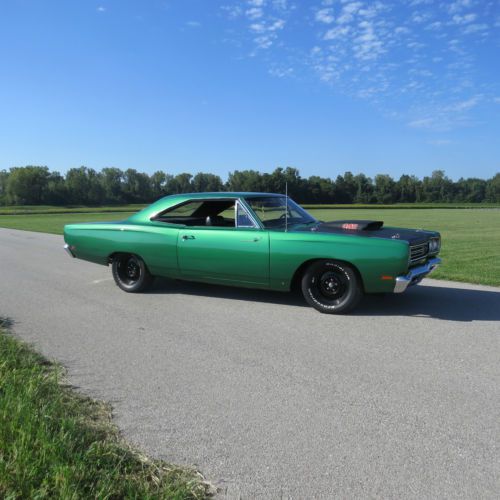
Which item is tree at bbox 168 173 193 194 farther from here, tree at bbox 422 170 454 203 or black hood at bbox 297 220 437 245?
black hood at bbox 297 220 437 245

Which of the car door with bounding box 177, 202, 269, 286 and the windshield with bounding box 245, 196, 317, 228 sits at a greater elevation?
the windshield with bounding box 245, 196, 317, 228

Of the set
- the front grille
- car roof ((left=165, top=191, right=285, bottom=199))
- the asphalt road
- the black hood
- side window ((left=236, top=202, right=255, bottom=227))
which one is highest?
car roof ((left=165, top=191, right=285, bottom=199))

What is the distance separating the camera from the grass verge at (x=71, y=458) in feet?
7.07

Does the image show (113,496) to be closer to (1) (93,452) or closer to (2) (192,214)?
(1) (93,452)

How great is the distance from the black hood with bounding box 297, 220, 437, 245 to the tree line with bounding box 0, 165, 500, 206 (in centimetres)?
8560

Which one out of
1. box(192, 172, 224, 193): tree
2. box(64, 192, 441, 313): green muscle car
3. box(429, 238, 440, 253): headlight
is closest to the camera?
box(64, 192, 441, 313): green muscle car

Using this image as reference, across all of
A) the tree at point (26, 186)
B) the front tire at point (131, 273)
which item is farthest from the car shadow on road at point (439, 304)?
the tree at point (26, 186)

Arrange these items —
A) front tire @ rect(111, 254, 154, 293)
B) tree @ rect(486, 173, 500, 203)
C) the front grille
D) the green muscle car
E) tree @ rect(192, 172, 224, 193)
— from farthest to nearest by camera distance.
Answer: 1. tree @ rect(486, 173, 500, 203)
2. tree @ rect(192, 172, 224, 193)
3. front tire @ rect(111, 254, 154, 293)
4. the front grille
5. the green muscle car

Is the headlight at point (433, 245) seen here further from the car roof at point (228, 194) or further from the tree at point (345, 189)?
the tree at point (345, 189)

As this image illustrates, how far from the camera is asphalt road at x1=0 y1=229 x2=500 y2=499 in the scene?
96.9 inches

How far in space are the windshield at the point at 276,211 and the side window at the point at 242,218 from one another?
0.12m

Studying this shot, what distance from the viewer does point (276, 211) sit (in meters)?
6.41

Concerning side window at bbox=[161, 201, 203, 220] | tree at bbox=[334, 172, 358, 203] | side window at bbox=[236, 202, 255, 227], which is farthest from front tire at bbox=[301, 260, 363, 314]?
tree at bbox=[334, 172, 358, 203]

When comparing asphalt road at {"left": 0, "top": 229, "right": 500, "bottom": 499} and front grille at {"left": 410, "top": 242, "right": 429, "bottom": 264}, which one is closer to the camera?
asphalt road at {"left": 0, "top": 229, "right": 500, "bottom": 499}
